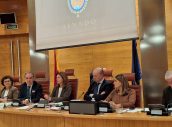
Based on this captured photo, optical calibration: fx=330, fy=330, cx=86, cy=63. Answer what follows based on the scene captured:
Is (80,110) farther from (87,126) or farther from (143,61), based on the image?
(143,61)

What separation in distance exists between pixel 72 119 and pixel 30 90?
2293mm

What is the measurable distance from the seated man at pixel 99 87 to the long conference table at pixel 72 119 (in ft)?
4.08

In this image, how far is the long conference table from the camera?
10.6ft

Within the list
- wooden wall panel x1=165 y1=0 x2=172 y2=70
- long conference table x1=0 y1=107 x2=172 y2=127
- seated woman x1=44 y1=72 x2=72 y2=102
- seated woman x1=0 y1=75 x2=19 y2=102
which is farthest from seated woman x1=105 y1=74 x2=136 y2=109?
wooden wall panel x1=165 y1=0 x2=172 y2=70

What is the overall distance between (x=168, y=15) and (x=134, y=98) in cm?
323

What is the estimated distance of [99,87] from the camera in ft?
17.2

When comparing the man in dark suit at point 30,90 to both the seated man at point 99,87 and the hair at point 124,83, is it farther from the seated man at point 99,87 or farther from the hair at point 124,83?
the hair at point 124,83

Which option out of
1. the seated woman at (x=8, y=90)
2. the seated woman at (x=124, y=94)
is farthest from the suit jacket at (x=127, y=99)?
the seated woman at (x=8, y=90)

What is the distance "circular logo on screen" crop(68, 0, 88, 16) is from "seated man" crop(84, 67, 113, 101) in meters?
1.12

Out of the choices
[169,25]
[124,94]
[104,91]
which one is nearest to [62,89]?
[104,91]

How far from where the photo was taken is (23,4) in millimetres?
9969

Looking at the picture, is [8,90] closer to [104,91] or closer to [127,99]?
[104,91]

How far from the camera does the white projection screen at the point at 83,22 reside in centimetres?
505

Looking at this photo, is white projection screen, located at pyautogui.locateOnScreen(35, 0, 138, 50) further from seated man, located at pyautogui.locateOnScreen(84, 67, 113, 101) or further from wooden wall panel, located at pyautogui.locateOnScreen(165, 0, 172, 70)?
wooden wall panel, located at pyautogui.locateOnScreen(165, 0, 172, 70)
